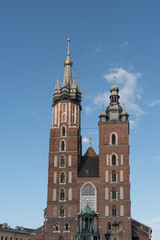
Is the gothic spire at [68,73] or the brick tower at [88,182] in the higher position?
the gothic spire at [68,73]

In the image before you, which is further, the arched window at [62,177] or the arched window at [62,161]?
the arched window at [62,161]

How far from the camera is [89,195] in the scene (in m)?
60.5

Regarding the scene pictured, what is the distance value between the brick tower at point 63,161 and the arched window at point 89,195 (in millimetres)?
1177

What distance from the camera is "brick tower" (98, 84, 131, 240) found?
57.9 m

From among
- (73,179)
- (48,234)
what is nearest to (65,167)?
(73,179)

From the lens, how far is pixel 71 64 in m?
76.2

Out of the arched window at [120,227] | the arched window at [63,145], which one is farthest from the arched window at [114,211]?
the arched window at [63,145]

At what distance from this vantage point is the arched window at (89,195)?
60031 millimetres

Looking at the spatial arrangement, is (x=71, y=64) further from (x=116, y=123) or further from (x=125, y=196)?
(x=125, y=196)

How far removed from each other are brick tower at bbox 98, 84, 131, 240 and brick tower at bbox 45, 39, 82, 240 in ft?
15.2

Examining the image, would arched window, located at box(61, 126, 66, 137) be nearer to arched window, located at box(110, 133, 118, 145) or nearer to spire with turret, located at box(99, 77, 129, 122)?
spire with turret, located at box(99, 77, 129, 122)

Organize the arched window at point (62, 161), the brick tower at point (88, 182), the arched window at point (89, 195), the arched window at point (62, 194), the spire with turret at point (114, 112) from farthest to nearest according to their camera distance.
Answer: the spire with turret at point (114, 112), the arched window at point (62, 161), the arched window at point (62, 194), the arched window at point (89, 195), the brick tower at point (88, 182)

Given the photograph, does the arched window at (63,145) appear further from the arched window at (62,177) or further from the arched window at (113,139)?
the arched window at (113,139)

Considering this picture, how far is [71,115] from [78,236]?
21.9m
